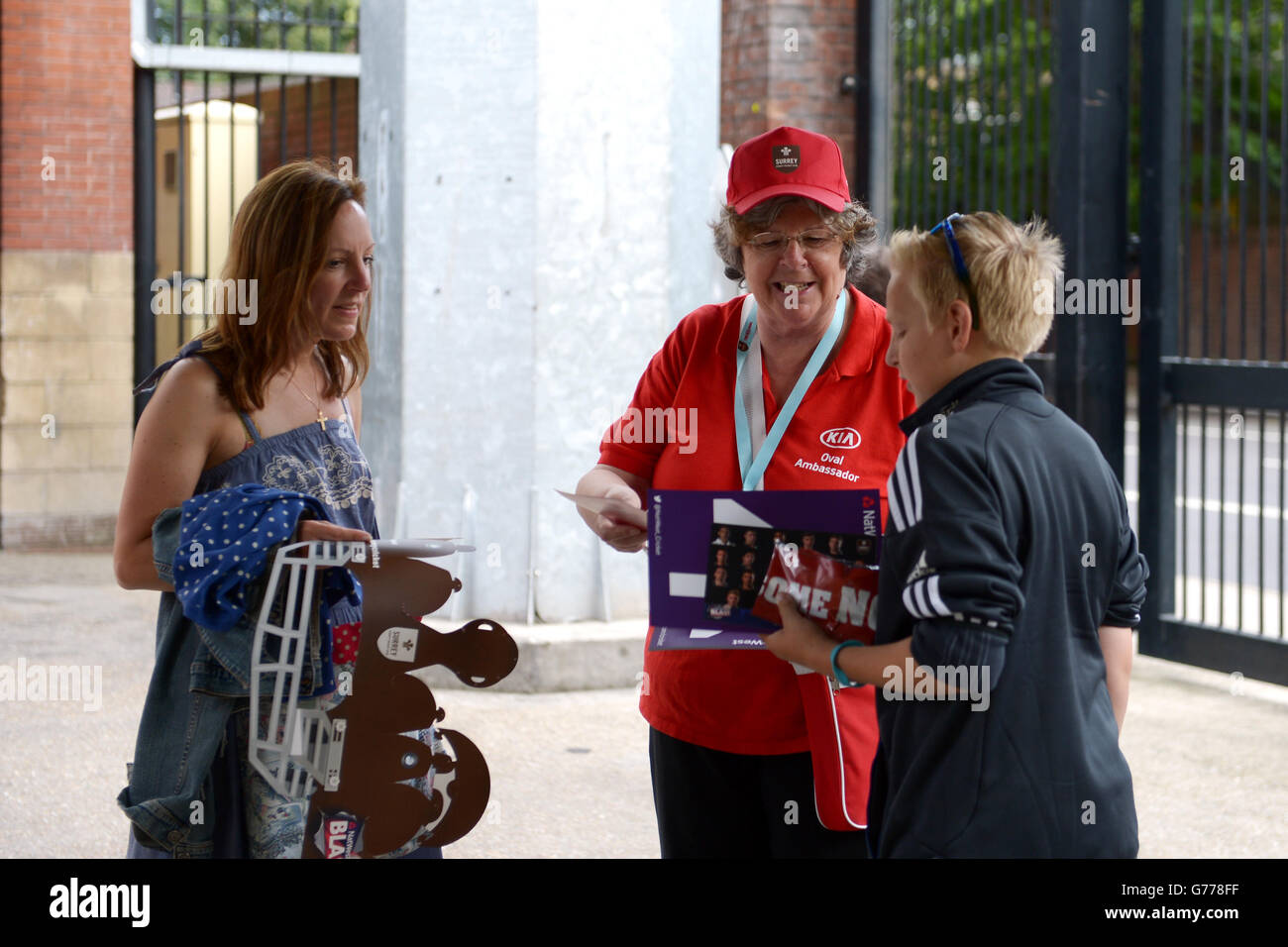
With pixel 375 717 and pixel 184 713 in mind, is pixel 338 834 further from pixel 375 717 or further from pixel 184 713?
pixel 184 713

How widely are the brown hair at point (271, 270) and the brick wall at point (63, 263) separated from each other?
9058 millimetres

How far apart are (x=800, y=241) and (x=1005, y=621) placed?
3.14ft

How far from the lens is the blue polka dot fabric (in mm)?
2332

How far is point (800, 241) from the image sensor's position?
104 inches

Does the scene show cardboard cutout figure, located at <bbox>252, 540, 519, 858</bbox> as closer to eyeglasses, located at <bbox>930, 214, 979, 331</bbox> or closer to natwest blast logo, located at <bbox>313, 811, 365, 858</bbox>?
natwest blast logo, located at <bbox>313, 811, 365, 858</bbox>

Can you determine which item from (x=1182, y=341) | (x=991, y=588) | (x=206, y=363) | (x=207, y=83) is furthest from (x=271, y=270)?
(x=207, y=83)

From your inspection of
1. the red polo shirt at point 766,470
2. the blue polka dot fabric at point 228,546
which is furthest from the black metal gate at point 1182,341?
the blue polka dot fabric at point 228,546

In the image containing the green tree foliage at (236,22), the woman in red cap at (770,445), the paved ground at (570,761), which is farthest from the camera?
the green tree foliage at (236,22)

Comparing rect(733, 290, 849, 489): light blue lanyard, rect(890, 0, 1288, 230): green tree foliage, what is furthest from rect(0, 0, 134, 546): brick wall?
rect(733, 290, 849, 489): light blue lanyard

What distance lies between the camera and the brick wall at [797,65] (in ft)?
30.1

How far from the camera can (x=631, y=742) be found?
6.00 meters

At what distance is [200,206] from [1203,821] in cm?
1306

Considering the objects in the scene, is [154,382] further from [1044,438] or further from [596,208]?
[596,208]

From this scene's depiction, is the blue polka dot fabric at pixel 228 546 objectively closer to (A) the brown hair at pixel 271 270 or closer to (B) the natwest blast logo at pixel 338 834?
(A) the brown hair at pixel 271 270
